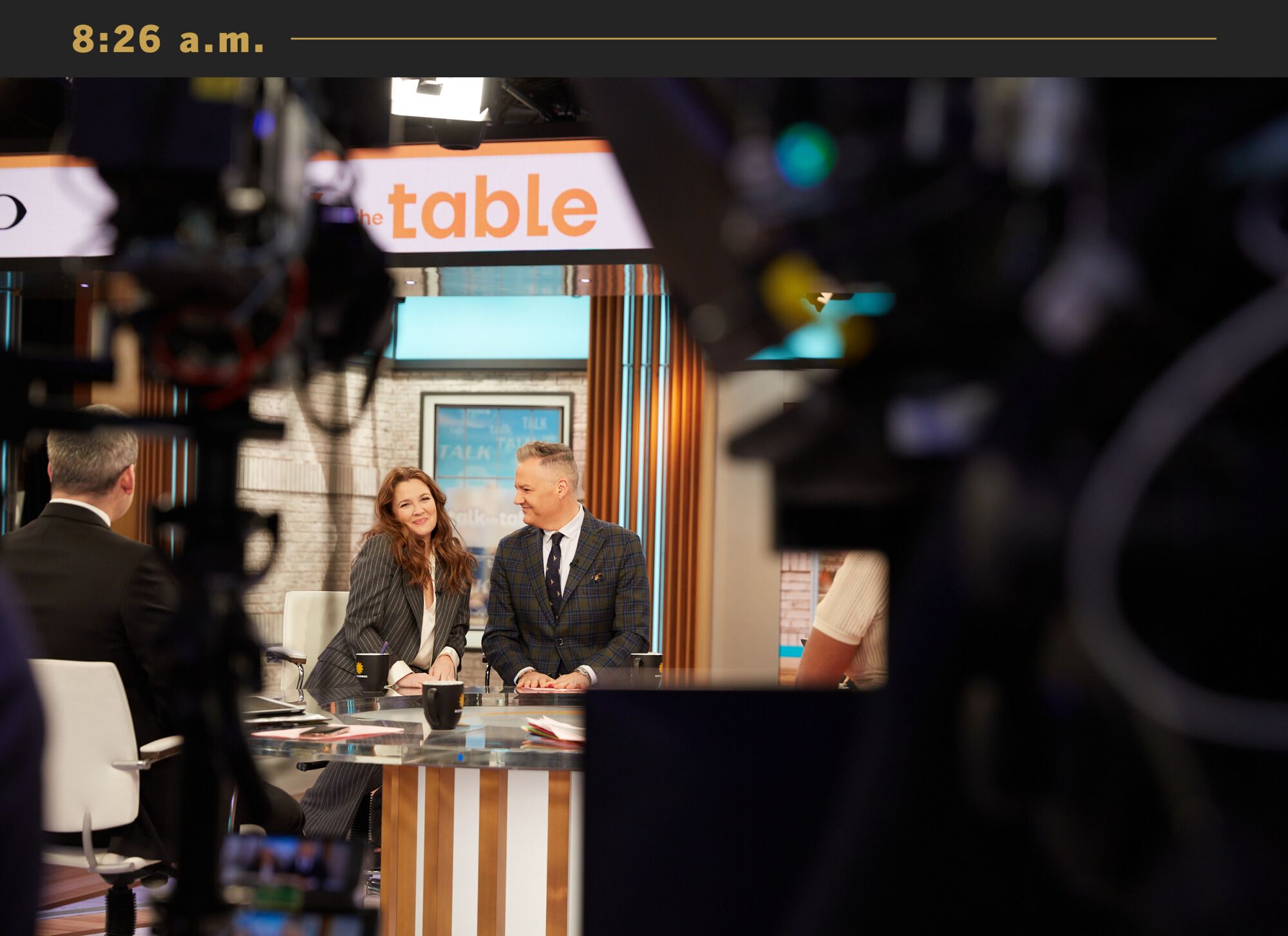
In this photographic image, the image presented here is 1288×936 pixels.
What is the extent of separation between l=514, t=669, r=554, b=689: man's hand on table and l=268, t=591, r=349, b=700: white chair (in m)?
1.52

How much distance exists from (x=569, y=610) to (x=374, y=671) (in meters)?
0.92

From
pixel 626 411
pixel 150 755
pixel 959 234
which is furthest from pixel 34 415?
pixel 626 411

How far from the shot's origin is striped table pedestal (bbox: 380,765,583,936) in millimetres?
2359

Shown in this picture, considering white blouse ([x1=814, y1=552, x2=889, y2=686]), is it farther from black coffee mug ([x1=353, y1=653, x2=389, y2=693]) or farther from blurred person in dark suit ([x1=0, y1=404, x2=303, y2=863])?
blurred person in dark suit ([x1=0, y1=404, x2=303, y2=863])

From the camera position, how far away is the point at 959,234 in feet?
2.31

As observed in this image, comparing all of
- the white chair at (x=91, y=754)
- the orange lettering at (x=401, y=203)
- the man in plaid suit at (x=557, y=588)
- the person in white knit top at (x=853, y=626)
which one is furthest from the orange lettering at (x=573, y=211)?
the white chair at (x=91, y=754)

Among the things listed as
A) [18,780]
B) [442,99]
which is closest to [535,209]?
[442,99]

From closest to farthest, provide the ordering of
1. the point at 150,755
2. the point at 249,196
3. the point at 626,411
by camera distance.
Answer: the point at 249,196, the point at 150,755, the point at 626,411

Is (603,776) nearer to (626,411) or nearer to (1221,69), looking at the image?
(1221,69)

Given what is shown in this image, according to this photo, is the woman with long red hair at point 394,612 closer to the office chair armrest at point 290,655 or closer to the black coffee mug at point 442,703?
the office chair armrest at point 290,655

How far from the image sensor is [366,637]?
377cm

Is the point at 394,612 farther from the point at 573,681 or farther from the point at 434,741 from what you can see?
the point at 434,741

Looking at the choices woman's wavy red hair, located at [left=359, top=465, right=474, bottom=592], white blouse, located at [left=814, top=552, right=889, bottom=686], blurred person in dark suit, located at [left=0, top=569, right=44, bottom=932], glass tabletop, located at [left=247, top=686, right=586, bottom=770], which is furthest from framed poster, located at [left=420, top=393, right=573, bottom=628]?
blurred person in dark suit, located at [left=0, top=569, right=44, bottom=932]

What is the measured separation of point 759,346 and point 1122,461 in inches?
9.9
